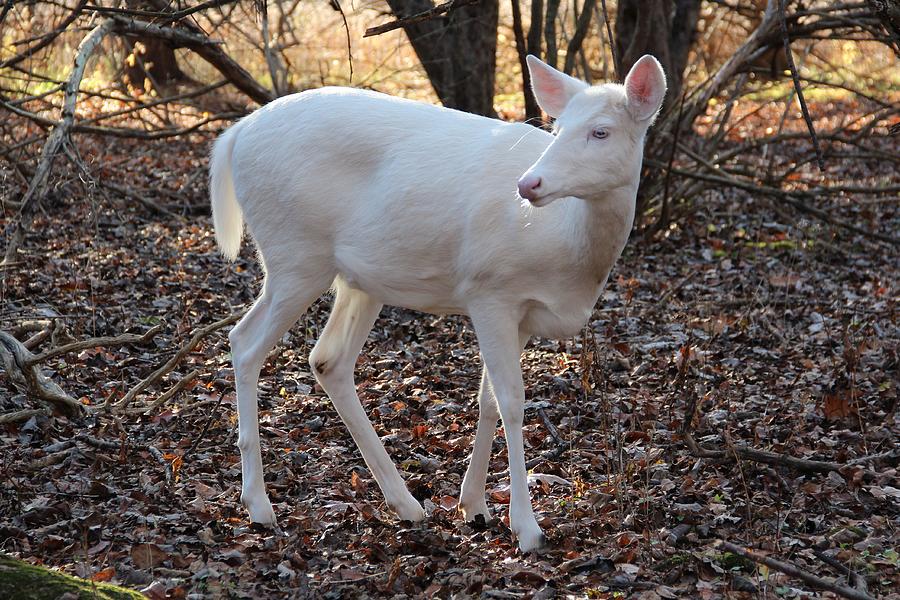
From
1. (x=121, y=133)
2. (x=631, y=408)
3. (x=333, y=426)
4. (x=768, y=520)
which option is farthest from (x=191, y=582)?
(x=121, y=133)

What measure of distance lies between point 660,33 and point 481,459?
19.2 feet

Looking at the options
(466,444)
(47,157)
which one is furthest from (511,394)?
(47,157)

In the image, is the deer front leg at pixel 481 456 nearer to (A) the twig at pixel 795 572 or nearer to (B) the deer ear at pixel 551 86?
(B) the deer ear at pixel 551 86

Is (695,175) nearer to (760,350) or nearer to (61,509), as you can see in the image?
(760,350)

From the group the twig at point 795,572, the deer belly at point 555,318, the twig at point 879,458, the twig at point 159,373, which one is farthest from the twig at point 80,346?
the twig at point 879,458

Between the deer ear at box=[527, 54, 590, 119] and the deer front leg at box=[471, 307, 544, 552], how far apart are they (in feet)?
2.99

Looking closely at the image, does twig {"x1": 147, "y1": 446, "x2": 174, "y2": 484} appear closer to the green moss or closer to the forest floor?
the forest floor

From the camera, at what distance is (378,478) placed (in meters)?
4.98

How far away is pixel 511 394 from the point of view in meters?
4.56

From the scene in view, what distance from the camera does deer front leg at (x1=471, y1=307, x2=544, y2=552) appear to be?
179 inches

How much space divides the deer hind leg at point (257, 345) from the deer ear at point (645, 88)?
5.56ft

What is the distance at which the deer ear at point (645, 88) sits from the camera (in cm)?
413

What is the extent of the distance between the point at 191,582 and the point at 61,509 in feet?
3.05

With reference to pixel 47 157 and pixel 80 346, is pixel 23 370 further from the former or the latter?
pixel 47 157
